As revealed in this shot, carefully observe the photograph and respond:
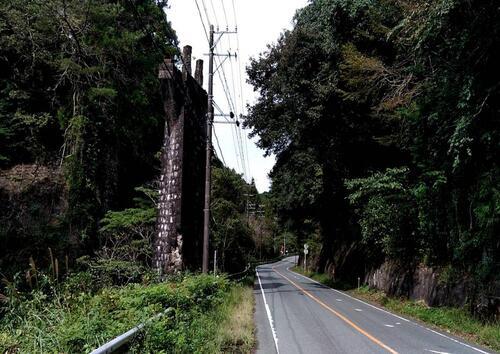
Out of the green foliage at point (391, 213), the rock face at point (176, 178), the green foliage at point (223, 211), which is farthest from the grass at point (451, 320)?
the green foliage at point (223, 211)

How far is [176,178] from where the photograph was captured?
48.6 ft

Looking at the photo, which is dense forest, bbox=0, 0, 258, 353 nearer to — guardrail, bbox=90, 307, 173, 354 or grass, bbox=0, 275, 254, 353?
grass, bbox=0, 275, 254, 353

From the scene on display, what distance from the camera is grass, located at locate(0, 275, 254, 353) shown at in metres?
4.52

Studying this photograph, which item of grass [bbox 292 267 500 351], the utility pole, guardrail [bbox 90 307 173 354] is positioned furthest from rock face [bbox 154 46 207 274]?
grass [bbox 292 267 500 351]

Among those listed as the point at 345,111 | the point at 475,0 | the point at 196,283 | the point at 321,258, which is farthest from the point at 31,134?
the point at 321,258

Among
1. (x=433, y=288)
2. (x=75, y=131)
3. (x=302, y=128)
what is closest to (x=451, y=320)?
(x=433, y=288)

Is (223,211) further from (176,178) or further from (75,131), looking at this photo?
(176,178)

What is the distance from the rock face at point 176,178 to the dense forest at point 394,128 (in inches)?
274

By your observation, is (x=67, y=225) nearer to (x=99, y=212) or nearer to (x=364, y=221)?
(x=99, y=212)

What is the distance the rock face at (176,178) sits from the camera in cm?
1455

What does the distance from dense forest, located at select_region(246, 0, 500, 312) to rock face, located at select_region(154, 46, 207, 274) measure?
22.8 feet

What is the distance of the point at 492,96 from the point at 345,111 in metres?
12.7

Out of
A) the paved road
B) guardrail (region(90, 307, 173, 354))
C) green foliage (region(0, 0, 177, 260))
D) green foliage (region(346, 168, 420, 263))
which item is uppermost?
green foliage (region(0, 0, 177, 260))

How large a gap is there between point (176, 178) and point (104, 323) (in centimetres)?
964
